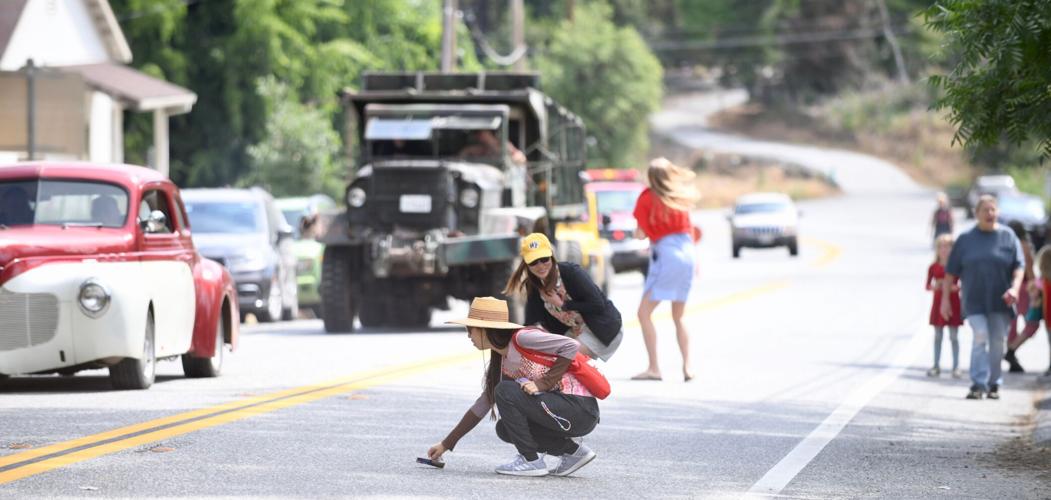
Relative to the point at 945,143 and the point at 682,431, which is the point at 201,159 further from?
the point at 945,143

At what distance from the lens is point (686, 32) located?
130 meters

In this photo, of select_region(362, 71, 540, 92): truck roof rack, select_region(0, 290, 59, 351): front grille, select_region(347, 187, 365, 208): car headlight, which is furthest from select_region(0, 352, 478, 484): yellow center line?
select_region(362, 71, 540, 92): truck roof rack

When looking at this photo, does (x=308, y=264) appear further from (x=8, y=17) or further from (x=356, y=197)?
(x=8, y=17)

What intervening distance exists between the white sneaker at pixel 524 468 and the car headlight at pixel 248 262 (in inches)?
616

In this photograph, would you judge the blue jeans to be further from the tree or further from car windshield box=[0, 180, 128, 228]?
car windshield box=[0, 180, 128, 228]

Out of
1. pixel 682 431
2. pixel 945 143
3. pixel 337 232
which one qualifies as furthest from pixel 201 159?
pixel 945 143

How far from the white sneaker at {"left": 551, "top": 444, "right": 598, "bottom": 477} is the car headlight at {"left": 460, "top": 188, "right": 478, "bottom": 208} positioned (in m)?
12.7

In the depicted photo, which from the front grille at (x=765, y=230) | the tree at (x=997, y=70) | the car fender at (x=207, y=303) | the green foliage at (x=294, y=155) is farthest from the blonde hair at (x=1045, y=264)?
the green foliage at (x=294, y=155)

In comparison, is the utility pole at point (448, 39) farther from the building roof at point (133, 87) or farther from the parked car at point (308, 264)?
the parked car at point (308, 264)

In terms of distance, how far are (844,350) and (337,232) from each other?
19.3 ft

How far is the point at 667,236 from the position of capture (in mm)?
16078

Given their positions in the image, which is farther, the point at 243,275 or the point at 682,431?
the point at 243,275

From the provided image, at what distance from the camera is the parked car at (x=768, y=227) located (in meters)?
50.0

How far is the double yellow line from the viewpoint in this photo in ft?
32.6
